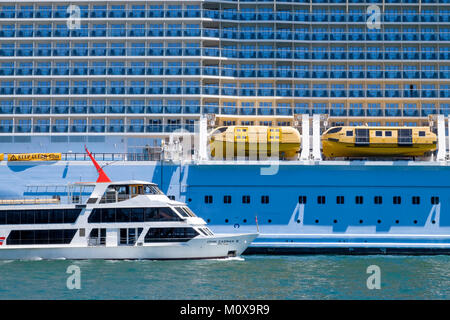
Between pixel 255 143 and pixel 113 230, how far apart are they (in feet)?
30.8

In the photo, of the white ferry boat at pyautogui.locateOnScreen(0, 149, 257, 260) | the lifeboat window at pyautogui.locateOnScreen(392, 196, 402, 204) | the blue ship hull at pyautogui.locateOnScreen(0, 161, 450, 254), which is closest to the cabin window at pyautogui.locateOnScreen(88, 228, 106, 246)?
the white ferry boat at pyautogui.locateOnScreen(0, 149, 257, 260)

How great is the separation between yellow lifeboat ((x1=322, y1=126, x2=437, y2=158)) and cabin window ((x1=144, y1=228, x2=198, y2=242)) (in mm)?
9972

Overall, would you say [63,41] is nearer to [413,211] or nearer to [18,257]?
[18,257]

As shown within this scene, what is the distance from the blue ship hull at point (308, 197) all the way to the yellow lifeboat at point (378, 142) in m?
1.15

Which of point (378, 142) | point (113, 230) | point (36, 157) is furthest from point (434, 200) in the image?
point (36, 157)

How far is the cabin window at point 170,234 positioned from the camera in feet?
92.7

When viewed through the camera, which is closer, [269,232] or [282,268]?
[282,268]

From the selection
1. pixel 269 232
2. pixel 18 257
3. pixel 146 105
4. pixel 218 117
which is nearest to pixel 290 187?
pixel 269 232

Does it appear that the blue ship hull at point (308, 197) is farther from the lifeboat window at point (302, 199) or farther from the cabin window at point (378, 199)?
the lifeboat window at point (302, 199)

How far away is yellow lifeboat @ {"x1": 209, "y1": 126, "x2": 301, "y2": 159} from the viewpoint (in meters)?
33.0

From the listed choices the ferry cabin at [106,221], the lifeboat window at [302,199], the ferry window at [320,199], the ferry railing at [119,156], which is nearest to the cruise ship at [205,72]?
the ferry railing at [119,156]

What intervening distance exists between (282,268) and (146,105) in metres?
16.8

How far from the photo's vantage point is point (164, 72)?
38.2 meters

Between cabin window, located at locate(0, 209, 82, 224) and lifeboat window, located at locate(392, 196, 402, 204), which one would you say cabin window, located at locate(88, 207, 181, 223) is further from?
lifeboat window, located at locate(392, 196, 402, 204)
